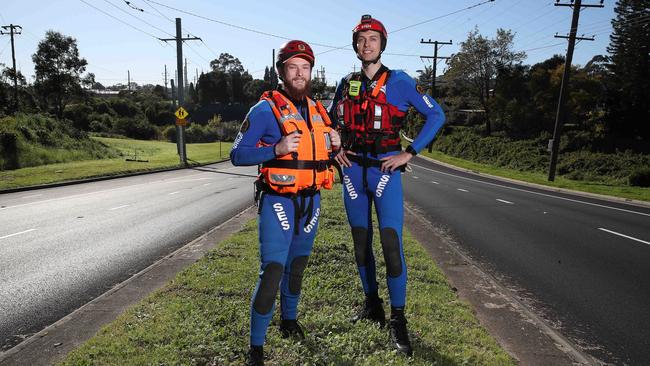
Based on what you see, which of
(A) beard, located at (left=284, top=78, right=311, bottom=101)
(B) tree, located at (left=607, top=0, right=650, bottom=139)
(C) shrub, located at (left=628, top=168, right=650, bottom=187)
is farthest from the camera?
(B) tree, located at (left=607, top=0, right=650, bottom=139)

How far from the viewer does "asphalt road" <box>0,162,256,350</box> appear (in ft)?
16.9

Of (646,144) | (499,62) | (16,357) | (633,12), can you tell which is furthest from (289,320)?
(633,12)

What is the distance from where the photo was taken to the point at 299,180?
3.11 metres

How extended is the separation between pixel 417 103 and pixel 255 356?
250cm

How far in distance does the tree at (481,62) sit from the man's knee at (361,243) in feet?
170

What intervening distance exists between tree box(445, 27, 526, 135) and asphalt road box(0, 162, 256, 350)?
45952 millimetres

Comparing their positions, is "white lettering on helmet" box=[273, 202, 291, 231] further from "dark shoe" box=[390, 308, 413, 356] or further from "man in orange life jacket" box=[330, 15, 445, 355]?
"dark shoe" box=[390, 308, 413, 356]

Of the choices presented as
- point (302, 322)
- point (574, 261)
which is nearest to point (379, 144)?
point (302, 322)

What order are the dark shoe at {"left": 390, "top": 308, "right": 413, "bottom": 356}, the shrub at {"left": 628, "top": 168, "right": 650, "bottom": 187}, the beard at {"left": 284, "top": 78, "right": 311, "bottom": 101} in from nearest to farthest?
the beard at {"left": 284, "top": 78, "right": 311, "bottom": 101} → the dark shoe at {"left": 390, "top": 308, "right": 413, "bottom": 356} → the shrub at {"left": 628, "top": 168, "right": 650, "bottom": 187}

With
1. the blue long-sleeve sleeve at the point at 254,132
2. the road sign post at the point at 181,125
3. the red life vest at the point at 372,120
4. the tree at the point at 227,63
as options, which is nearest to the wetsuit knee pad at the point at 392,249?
the red life vest at the point at 372,120

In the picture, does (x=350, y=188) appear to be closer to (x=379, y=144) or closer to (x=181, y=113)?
(x=379, y=144)

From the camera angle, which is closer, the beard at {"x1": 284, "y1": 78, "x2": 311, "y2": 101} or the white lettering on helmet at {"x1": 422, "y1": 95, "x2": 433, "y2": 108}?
the beard at {"x1": 284, "y1": 78, "x2": 311, "y2": 101}

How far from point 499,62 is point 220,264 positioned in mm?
54817

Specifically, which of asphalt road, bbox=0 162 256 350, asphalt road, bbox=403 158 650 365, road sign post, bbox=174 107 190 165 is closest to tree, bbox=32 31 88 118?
road sign post, bbox=174 107 190 165
